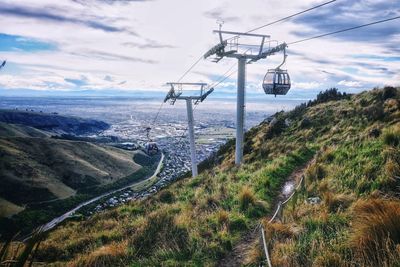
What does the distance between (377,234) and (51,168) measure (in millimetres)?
141489

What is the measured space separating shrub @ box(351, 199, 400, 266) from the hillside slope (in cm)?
11722

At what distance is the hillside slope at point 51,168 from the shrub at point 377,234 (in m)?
117

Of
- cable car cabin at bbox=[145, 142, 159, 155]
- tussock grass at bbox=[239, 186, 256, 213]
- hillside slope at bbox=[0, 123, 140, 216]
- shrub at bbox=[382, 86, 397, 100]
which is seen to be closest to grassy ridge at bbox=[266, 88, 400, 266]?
tussock grass at bbox=[239, 186, 256, 213]

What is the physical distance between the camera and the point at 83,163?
144000 mm

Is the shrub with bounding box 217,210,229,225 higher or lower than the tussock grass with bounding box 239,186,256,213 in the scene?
lower

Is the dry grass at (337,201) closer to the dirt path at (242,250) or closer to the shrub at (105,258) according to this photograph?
the dirt path at (242,250)

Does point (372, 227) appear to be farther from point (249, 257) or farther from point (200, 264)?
point (200, 264)

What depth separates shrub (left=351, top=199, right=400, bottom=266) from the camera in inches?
207

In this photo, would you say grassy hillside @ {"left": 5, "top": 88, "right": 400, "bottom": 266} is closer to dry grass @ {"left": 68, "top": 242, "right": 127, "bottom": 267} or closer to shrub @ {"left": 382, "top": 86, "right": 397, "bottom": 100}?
dry grass @ {"left": 68, "top": 242, "right": 127, "bottom": 267}

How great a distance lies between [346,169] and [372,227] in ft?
20.6

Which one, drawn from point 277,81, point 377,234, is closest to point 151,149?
point 277,81

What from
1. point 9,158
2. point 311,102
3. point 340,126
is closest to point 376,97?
point 340,126

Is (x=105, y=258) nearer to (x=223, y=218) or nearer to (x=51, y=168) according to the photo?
(x=223, y=218)

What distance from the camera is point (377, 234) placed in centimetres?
559
